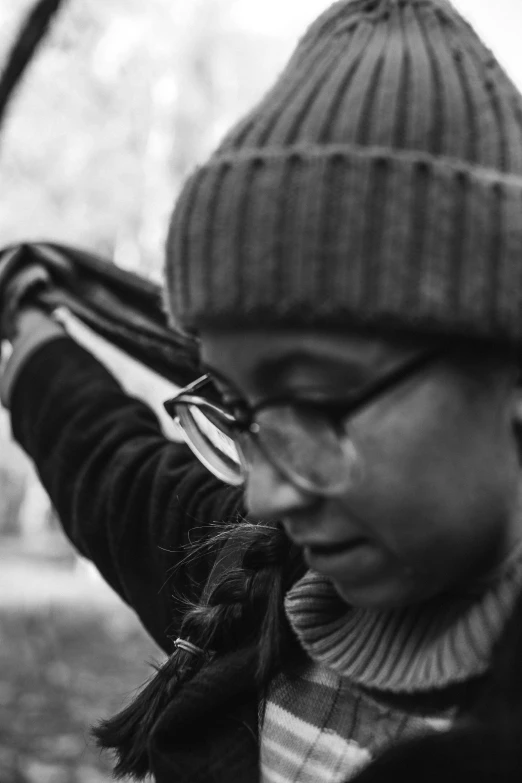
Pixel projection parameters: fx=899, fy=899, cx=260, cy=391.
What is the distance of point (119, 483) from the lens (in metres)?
1.69

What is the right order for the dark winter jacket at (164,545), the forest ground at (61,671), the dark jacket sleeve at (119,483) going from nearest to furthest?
the dark winter jacket at (164,545), the dark jacket sleeve at (119,483), the forest ground at (61,671)

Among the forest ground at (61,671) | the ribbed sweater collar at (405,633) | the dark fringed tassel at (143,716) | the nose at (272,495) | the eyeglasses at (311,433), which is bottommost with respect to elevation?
the forest ground at (61,671)

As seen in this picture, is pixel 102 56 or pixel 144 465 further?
pixel 102 56

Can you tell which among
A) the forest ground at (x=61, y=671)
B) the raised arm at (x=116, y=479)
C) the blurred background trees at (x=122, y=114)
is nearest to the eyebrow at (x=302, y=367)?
the raised arm at (x=116, y=479)

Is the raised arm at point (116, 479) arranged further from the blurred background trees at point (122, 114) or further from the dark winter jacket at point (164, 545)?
the blurred background trees at point (122, 114)

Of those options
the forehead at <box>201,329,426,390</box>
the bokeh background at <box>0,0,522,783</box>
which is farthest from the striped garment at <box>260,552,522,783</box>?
the bokeh background at <box>0,0,522,783</box>

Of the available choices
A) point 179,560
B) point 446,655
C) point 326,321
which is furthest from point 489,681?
point 179,560

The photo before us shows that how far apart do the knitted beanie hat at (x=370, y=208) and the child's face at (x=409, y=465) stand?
35 mm

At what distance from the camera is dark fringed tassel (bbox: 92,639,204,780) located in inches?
50.4

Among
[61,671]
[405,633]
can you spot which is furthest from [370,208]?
[61,671]

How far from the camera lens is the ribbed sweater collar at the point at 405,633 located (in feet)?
2.94

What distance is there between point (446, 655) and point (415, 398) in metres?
0.27

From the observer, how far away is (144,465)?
66.9 inches

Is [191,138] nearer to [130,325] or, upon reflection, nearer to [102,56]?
[102,56]
